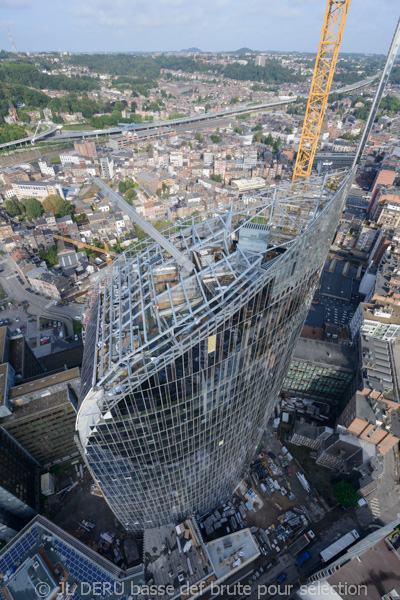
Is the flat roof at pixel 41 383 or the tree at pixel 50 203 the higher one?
the flat roof at pixel 41 383

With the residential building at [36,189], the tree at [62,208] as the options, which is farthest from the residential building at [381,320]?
the residential building at [36,189]

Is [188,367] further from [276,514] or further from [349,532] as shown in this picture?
[349,532]

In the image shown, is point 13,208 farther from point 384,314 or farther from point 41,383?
point 384,314

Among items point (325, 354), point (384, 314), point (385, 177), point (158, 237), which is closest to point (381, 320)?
point (384, 314)

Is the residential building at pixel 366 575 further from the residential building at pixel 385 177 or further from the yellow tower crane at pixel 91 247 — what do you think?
the residential building at pixel 385 177

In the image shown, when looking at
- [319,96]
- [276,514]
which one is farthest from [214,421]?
[319,96]
